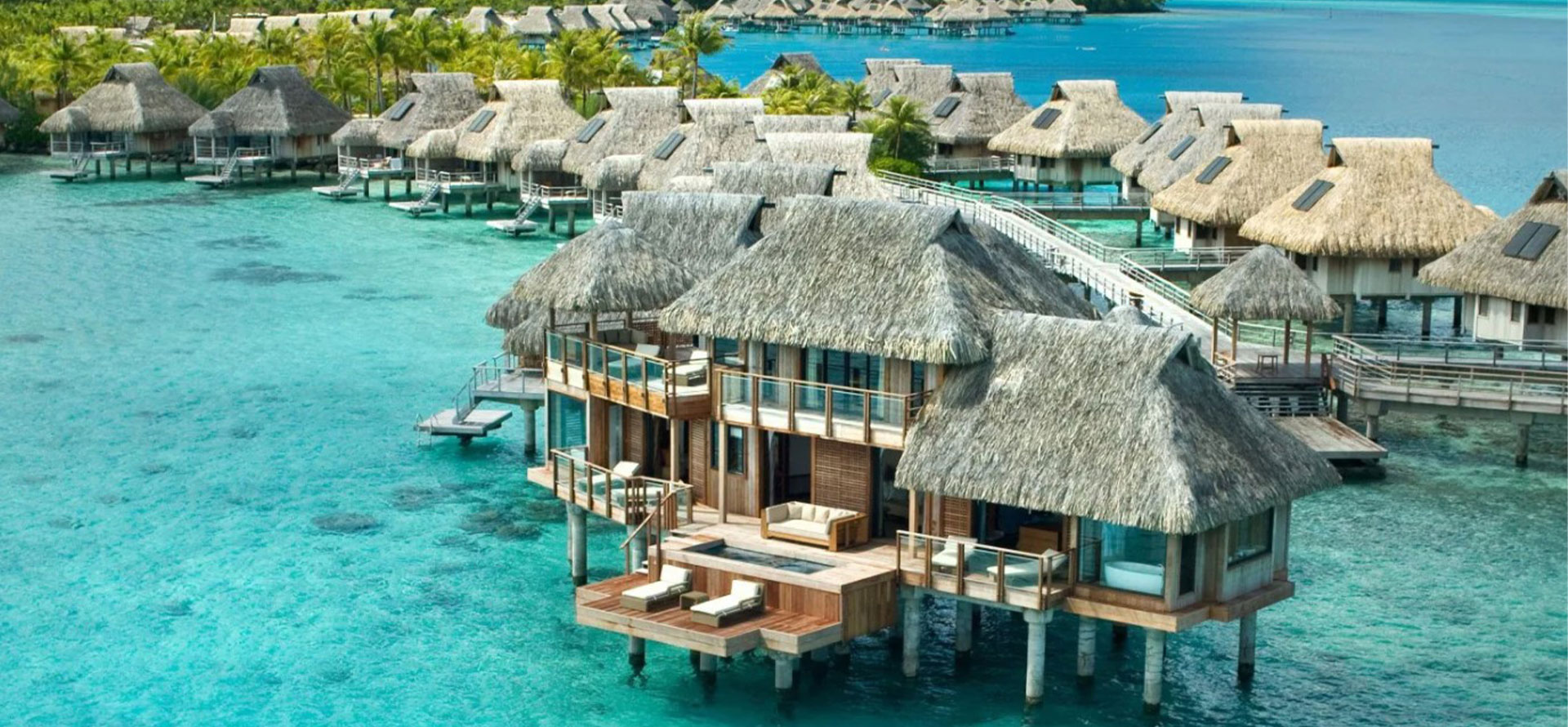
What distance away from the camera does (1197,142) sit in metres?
70.8

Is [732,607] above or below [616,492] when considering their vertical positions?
below

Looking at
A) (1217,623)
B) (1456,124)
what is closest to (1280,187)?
(1217,623)

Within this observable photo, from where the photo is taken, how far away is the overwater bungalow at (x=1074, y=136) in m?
81.1

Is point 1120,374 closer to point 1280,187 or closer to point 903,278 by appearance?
point 903,278

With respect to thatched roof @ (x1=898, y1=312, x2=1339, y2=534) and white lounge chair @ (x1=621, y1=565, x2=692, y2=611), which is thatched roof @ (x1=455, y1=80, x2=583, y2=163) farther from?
thatched roof @ (x1=898, y1=312, x2=1339, y2=534)

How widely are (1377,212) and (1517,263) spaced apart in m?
6.87

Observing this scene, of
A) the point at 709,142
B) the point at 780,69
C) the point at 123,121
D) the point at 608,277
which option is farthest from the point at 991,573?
the point at 123,121

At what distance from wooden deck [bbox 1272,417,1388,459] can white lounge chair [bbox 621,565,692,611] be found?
53.8ft

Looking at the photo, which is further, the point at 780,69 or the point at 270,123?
the point at 780,69

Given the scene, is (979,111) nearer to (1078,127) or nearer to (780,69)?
(1078,127)

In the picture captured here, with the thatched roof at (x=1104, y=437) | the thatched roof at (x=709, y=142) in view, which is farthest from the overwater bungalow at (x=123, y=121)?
the thatched roof at (x=1104, y=437)

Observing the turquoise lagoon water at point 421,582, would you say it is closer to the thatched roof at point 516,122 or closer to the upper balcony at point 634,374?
the upper balcony at point 634,374

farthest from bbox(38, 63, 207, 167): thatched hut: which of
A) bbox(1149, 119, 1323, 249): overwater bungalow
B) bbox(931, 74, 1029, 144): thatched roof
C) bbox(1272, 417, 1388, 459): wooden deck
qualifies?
bbox(1272, 417, 1388, 459): wooden deck

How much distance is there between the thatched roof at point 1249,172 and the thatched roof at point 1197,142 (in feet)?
11.1
